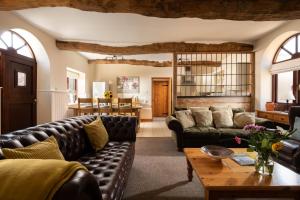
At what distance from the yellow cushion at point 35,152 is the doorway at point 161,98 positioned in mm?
8272

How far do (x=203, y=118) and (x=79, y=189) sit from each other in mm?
3942

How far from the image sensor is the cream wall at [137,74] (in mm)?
9289

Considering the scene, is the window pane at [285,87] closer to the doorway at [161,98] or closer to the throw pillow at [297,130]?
the throw pillow at [297,130]

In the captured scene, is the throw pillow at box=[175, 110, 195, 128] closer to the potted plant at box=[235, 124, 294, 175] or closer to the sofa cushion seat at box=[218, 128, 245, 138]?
the sofa cushion seat at box=[218, 128, 245, 138]

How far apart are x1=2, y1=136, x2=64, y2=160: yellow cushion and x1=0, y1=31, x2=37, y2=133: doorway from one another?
9.73 feet

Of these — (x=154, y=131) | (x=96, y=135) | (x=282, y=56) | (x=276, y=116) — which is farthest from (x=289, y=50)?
(x=96, y=135)

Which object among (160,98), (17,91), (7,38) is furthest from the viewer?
(160,98)

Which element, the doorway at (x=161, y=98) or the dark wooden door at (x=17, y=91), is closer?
the dark wooden door at (x=17, y=91)

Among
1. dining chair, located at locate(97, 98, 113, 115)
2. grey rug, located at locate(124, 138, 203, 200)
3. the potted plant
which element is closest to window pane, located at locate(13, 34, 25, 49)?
dining chair, located at locate(97, 98, 113, 115)

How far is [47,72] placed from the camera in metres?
5.02

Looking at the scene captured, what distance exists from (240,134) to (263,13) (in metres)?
2.30

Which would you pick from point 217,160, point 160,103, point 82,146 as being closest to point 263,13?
point 217,160

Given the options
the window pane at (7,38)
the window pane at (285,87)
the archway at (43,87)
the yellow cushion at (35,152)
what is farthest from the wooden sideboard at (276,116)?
the window pane at (7,38)

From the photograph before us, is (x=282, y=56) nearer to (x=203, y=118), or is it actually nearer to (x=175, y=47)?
(x=203, y=118)
